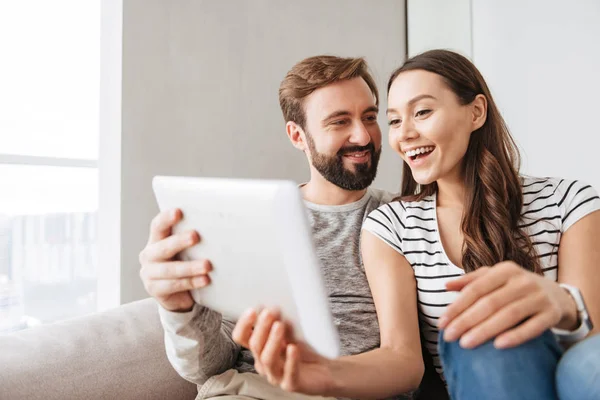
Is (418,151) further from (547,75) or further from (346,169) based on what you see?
(547,75)

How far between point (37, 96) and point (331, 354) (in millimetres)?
1888

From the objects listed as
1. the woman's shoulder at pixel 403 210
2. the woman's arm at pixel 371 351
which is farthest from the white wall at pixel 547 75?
the woman's arm at pixel 371 351

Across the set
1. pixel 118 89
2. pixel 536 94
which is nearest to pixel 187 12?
pixel 118 89

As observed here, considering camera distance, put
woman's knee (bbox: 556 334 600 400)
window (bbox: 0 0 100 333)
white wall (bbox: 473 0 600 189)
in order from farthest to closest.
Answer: white wall (bbox: 473 0 600 189) → window (bbox: 0 0 100 333) → woman's knee (bbox: 556 334 600 400)

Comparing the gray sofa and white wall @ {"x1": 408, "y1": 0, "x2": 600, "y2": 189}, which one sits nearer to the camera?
the gray sofa

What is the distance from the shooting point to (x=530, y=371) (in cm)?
72

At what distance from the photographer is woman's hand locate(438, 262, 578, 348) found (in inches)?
28.7

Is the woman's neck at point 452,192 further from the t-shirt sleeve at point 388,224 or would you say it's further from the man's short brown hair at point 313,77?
the man's short brown hair at point 313,77

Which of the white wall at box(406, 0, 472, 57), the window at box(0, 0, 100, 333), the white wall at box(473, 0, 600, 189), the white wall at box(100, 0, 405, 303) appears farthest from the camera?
the white wall at box(406, 0, 472, 57)

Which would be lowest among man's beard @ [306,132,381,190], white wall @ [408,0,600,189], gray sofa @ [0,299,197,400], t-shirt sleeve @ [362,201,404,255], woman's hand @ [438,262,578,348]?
Result: gray sofa @ [0,299,197,400]

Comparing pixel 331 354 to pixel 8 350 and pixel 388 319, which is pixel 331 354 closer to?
pixel 388 319

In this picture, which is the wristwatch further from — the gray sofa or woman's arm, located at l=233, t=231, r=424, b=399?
the gray sofa

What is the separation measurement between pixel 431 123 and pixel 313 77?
46 centimetres

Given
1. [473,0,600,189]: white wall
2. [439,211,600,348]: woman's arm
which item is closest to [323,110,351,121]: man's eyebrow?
[439,211,600,348]: woman's arm
